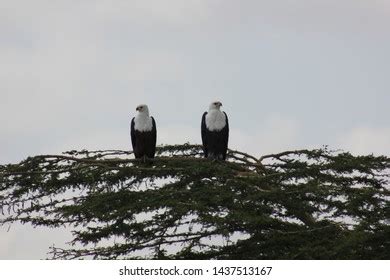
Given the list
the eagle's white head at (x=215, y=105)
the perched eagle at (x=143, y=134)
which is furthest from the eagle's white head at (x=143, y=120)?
the eagle's white head at (x=215, y=105)

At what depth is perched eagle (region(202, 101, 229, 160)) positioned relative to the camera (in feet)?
48.9

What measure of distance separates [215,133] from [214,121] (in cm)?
20

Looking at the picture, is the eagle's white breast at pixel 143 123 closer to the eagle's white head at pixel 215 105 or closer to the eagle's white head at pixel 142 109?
the eagle's white head at pixel 142 109

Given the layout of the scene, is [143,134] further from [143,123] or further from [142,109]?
[142,109]

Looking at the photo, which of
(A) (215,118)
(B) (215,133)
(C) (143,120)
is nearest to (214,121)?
(A) (215,118)

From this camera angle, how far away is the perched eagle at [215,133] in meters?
14.9

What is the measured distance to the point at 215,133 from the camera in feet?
48.8

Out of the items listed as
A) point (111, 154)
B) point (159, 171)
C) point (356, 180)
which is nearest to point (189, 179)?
point (159, 171)

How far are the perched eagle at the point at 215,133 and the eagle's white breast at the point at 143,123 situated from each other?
95cm

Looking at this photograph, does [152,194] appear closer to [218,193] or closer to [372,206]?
[218,193]

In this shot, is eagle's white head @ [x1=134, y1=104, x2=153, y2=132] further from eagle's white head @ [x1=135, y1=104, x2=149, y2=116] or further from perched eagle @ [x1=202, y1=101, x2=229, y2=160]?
perched eagle @ [x1=202, y1=101, x2=229, y2=160]

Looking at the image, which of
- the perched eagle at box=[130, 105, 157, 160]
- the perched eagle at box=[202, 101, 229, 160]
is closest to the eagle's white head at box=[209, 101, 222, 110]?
the perched eagle at box=[202, 101, 229, 160]

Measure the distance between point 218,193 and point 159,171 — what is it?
146 cm

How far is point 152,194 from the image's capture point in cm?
1238
